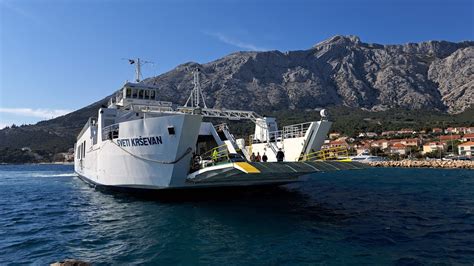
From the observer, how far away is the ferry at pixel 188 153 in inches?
591

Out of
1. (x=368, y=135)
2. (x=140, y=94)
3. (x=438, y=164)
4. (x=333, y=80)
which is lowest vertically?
(x=438, y=164)

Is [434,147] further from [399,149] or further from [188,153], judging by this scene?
[188,153]

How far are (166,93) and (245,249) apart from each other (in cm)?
14528

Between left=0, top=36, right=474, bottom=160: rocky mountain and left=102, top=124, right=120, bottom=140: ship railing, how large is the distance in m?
122

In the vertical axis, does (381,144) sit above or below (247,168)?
above

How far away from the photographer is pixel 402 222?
1225 centimetres

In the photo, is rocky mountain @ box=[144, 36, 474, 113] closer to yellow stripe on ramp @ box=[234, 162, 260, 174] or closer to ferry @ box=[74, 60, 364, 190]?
ferry @ box=[74, 60, 364, 190]

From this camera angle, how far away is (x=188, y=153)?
15453 millimetres

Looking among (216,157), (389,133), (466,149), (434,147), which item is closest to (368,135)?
(389,133)

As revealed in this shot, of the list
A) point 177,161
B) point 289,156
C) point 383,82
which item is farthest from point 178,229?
point 383,82

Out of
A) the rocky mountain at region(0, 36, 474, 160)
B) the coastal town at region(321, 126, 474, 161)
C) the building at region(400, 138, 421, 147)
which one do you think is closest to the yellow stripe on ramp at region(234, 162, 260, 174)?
the coastal town at region(321, 126, 474, 161)

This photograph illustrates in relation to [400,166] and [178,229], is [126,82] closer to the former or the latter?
[178,229]

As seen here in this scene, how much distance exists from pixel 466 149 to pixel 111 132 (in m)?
96.5

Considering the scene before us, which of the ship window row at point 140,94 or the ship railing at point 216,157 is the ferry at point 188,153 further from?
the ship window row at point 140,94
